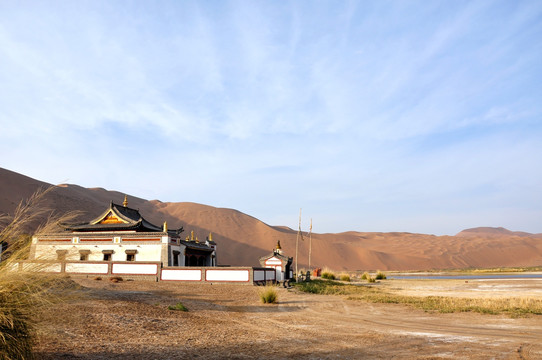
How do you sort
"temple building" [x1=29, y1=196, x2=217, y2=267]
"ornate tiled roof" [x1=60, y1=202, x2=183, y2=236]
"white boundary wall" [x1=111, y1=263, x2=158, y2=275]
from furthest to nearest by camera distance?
"ornate tiled roof" [x1=60, y1=202, x2=183, y2=236], "temple building" [x1=29, y1=196, x2=217, y2=267], "white boundary wall" [x1=111, y1=263, x2=158, y2=275]

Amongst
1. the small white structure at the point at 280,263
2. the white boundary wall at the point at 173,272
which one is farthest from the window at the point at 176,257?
the small white structure at the point at 280,263

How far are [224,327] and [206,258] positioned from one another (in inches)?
1346

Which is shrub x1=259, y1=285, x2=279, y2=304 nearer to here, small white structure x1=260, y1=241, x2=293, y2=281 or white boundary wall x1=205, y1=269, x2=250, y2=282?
white boundary wall x1=205, y1=269, x2=250, y2=282

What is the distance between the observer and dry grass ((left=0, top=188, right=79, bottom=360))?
548 centimetres

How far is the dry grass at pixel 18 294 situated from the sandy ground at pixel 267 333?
32 centimetres

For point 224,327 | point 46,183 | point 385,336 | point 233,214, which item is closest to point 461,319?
point 385,336

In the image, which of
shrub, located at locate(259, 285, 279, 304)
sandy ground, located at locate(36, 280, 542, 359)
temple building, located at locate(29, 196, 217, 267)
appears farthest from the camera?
temple building, located at locate(29, 196, 217, 267)

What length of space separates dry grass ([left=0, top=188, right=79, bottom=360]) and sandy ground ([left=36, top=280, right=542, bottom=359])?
1.06 ft

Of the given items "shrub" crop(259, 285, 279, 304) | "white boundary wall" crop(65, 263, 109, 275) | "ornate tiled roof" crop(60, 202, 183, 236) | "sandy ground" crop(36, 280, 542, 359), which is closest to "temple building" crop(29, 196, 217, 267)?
"ornate tiled roof" crop(60, 202, 183, 236)

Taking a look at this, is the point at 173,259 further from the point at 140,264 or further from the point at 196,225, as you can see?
the point at 196,225

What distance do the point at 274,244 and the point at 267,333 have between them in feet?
331

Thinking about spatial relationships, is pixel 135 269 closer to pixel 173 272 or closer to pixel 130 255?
pixel 130 255

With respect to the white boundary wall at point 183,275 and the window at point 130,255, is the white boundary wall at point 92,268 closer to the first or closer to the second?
the window at point 130,255

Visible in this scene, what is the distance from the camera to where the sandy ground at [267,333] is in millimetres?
9039
